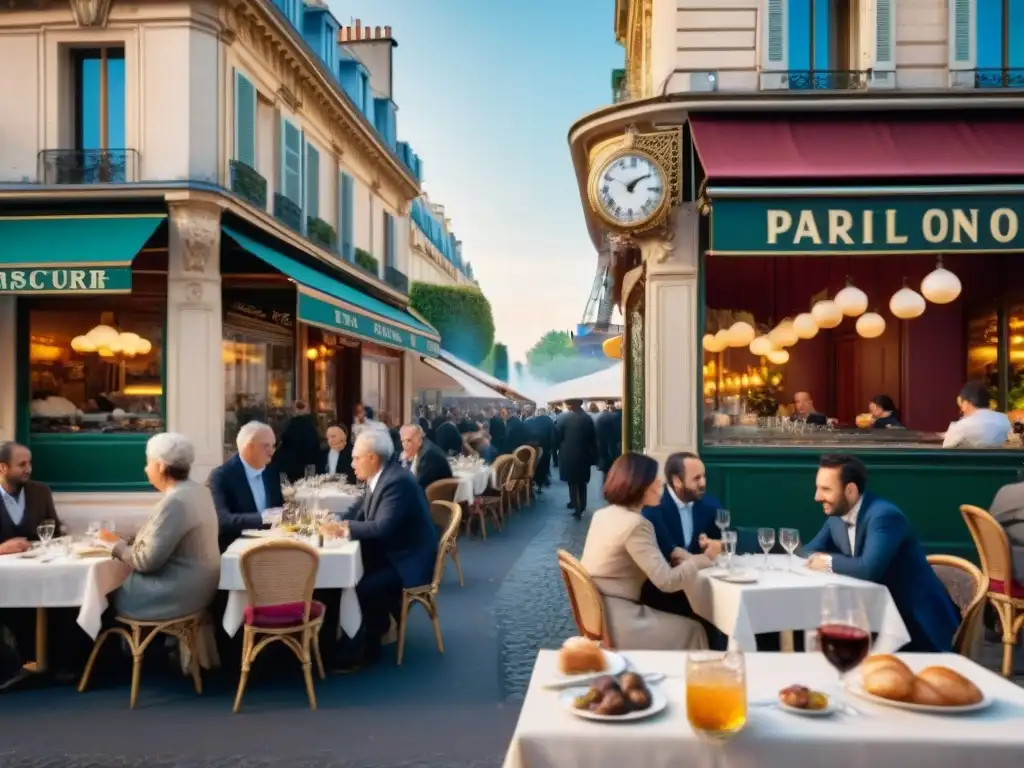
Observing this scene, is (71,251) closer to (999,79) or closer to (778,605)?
(778,605)

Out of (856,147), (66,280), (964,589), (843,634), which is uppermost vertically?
(856,147)

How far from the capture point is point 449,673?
18.5ft

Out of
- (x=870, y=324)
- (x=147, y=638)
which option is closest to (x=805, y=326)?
(x=870, y=324)

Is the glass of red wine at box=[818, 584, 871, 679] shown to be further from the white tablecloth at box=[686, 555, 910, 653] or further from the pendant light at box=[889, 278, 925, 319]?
the pendant light at box=[889, 278, 925, 319]

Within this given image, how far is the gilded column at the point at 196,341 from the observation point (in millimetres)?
11352

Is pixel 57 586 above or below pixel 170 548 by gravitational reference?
below

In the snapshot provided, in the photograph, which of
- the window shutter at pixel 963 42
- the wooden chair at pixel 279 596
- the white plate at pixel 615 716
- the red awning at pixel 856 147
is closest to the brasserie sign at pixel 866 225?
the red awning at pixel 856 147

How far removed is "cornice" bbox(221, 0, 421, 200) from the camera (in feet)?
40.1

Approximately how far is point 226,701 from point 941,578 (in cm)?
411

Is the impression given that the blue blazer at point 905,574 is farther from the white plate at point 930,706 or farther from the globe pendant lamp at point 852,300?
the globe pendant lamp at point 852,300

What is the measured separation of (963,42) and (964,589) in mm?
6644

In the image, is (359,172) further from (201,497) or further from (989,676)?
(989,676)

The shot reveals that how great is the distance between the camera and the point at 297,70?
Answer: 14352 mm

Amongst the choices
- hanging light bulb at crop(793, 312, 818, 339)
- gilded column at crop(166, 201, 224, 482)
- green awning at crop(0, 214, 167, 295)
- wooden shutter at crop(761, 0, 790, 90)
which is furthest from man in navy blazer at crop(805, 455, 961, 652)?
gilded column at crop(166, 201, 224, 482)
